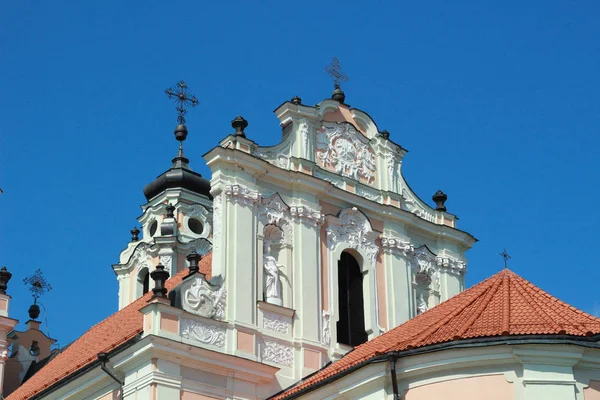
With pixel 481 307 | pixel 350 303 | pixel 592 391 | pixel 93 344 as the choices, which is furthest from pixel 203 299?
pixel 592 391

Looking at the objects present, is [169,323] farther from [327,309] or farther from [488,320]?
[488,320]

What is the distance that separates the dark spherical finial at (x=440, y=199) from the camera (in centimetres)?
2352

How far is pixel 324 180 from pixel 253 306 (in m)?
3.30

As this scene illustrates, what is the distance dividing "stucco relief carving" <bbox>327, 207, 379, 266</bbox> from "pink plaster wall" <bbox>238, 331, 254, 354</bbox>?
3.26 meters

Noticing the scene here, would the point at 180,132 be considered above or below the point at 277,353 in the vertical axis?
above

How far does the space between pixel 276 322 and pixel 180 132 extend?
15.7 m

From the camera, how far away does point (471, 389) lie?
14.9 meters

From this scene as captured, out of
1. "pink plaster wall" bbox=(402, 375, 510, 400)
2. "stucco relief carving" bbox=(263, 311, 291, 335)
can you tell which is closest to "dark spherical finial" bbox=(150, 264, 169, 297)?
"stucco relief carving" bbox=(263, 311, 291, 335)

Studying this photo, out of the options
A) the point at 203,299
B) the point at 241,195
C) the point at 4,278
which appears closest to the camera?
the point at 203,299

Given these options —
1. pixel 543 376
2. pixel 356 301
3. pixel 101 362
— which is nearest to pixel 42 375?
pixel 101 362

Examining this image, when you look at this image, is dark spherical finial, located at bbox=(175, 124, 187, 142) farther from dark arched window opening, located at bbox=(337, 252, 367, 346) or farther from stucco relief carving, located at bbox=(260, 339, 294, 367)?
stucco relief carving, located at bbox=(260, 339, 294, 367)

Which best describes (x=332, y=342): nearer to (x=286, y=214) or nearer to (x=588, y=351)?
(x=286, y=214)

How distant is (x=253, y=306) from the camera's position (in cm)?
1923

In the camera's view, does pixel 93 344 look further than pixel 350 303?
Yes
